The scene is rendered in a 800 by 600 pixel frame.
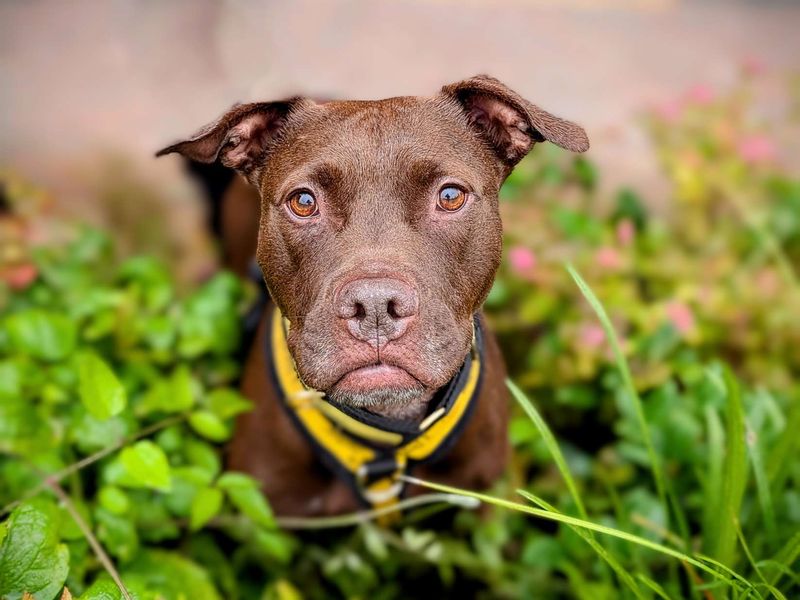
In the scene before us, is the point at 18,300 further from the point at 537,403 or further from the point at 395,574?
the point at 537,403

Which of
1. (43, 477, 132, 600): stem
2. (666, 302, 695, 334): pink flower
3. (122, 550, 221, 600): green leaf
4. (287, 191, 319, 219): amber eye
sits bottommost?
(122, 550, 221, 600): green leaf

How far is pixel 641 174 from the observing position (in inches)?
194

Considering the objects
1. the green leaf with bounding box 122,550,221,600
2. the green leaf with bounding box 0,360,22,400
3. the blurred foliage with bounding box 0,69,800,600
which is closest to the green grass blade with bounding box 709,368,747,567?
the blurred foliage with bounding box 0,69,800,600

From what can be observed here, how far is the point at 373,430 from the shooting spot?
2.94m

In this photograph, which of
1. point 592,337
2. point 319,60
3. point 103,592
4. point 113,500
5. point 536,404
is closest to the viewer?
point 103,592

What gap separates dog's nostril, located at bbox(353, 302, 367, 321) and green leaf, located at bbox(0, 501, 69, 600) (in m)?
1.02

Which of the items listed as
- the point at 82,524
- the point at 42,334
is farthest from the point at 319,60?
the point at 82,524

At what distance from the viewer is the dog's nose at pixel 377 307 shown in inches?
91.0

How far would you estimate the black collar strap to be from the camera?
2900mm

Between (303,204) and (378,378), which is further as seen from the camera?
(303,204)

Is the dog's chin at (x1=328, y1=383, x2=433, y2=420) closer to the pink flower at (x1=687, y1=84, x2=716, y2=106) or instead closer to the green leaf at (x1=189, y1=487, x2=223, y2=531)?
the green leaf at (x1=189, y1=487, x2=223, y2=531)

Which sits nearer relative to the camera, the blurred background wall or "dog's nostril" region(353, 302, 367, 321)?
"dog's nostril" region(353, 302, 367, 321)

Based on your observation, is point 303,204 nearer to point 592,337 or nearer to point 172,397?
point 172,397

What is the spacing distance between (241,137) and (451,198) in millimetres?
762
